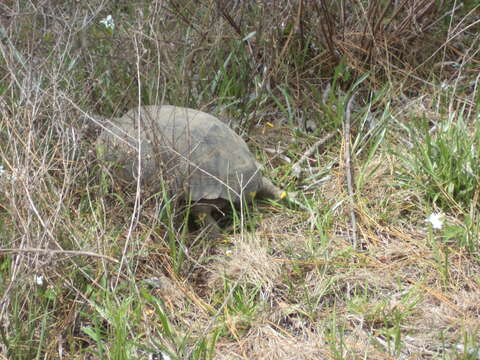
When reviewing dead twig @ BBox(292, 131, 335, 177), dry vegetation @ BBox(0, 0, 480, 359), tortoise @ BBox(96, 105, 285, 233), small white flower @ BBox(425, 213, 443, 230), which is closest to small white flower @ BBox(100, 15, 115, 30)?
dry vegetation @ BBox(0, 0, 480, 359)

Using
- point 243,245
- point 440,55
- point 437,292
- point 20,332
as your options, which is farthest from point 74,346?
point 440,55

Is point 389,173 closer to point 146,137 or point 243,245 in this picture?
point 243,245

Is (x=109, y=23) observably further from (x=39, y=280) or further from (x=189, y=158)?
(x=39, y=280)

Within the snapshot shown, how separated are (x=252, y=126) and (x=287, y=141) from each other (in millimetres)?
233

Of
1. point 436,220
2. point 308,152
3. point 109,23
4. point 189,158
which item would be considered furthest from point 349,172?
point 109,23

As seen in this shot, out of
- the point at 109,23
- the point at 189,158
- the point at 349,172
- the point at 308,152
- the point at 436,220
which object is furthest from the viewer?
the point at 109,23

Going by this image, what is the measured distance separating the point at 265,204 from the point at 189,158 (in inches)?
22.6

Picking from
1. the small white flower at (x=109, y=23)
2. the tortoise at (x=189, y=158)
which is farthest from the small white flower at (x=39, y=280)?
the small white flower at (x=109, y=23)

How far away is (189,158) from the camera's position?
10.7ft

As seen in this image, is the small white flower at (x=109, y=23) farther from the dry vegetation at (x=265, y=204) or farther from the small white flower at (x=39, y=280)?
the small white flower at (x=39, y=280)

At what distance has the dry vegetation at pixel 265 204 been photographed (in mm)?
2701

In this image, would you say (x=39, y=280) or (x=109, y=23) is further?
(x=109, y=23)

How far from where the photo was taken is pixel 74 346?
2.73 metres

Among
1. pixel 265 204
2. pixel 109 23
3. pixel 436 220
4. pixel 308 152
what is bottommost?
pixel 265 204
